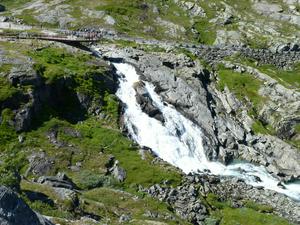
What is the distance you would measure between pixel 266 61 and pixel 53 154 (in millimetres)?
74895

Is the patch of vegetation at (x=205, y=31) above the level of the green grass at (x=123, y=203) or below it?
below

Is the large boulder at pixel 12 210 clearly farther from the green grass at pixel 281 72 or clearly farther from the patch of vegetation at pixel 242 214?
the green grass at pixel 281 72

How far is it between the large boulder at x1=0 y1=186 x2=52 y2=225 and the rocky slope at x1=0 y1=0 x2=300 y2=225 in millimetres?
61

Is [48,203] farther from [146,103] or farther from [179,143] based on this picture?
[146,103]

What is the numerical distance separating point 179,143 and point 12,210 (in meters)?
51.9

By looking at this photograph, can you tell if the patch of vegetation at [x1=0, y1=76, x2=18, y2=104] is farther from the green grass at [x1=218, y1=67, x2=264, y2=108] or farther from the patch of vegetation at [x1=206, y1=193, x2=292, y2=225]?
the green grass at [x1=218, y1=67, x2=264, y2=108]

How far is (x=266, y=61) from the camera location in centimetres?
11769

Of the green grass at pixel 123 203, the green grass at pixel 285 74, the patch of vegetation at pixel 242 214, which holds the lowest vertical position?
the green grass at pixel 285 74

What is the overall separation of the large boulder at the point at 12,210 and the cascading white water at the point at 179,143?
45581 mm

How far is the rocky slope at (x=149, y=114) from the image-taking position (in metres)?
45.8

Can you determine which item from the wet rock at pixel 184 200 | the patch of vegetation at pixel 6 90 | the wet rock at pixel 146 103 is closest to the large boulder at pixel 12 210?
the wet rock at pixel 184 200

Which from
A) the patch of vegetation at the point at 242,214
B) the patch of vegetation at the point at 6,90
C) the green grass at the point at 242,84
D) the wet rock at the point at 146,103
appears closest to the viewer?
the patch of vegetation at the point at 242,214

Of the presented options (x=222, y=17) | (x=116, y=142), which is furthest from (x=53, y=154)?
(x=222, y=17)

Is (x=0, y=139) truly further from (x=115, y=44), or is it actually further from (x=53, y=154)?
(x=115, y=44)
